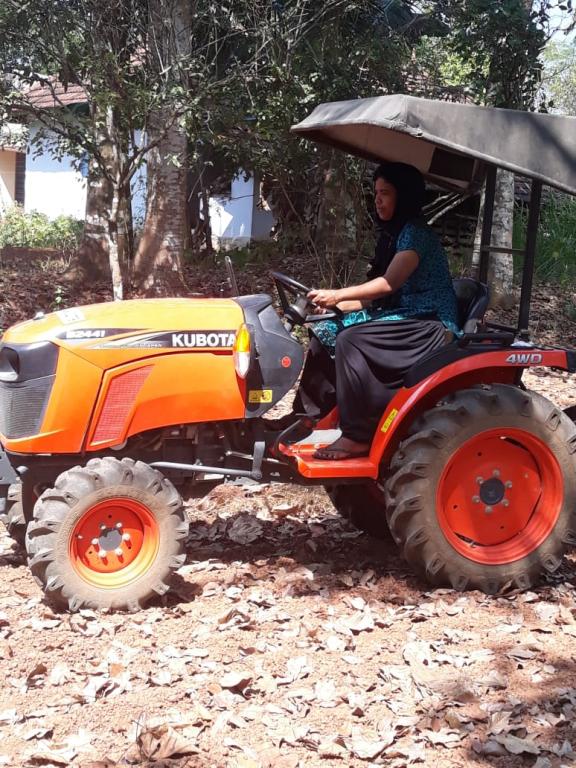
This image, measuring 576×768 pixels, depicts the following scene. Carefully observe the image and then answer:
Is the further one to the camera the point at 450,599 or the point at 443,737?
the point at 450,599

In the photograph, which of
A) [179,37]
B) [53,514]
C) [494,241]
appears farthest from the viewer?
[494,241]

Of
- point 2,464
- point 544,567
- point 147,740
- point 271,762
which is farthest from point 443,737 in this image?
point 2,464

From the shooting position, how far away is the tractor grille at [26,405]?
4211mm

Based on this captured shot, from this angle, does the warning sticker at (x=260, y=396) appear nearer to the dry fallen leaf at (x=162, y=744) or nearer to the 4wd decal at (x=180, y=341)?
the 4wd decal at (x=180, y=341)

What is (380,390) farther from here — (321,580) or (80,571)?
(80,571)

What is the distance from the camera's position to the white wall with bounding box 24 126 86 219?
81.3 feet

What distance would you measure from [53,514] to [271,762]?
1.53 m

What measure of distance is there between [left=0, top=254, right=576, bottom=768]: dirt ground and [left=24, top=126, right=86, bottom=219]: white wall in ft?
68.5

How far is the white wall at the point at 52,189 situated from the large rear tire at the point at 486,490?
2132cm

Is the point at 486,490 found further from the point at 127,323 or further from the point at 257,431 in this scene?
the point at 127,323

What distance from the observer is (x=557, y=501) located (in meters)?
4.61

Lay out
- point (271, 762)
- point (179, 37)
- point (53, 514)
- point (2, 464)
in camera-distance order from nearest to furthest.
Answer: point (271, 762) < point (53, 514) < point (2, 464) < point (179, 37)

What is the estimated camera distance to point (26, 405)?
4223 millimetres

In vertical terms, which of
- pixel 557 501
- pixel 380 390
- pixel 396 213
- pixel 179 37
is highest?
pixel 179 37
